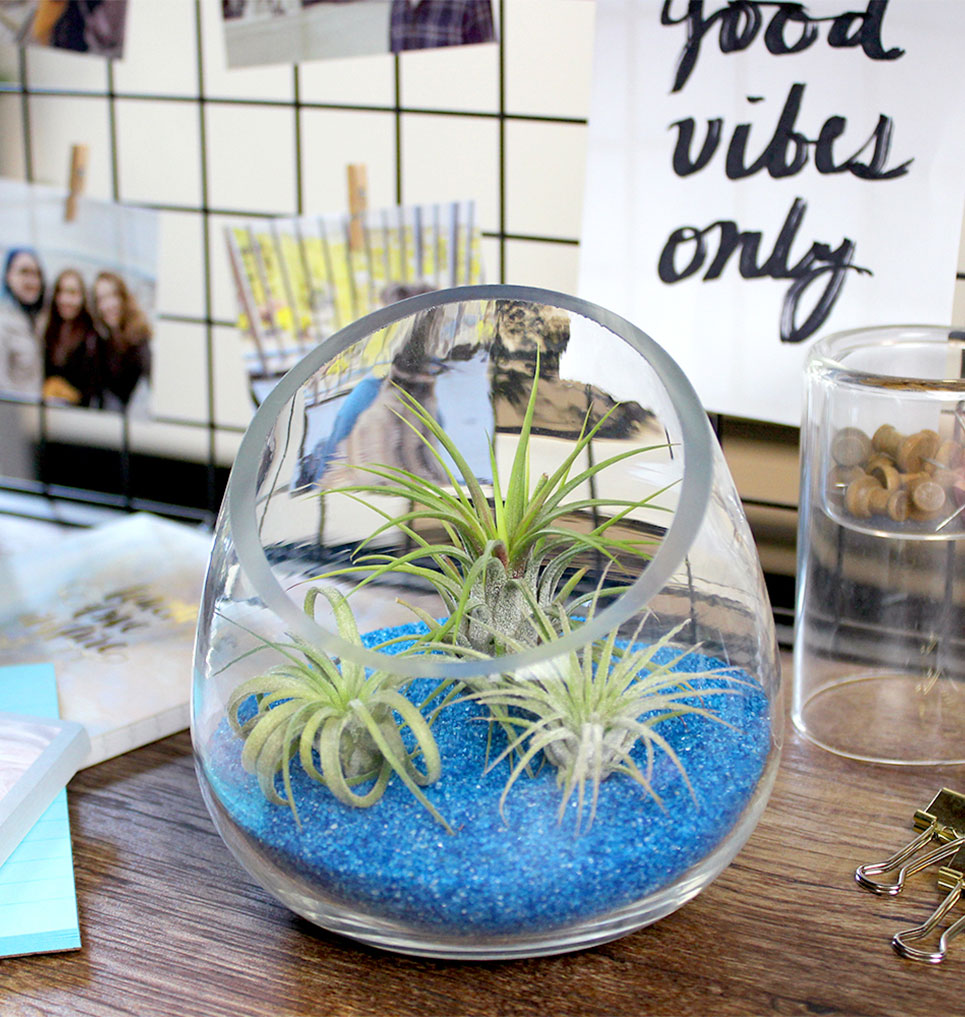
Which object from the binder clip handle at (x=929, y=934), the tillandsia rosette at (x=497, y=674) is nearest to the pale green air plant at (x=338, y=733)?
the tillandsia rosette at (x=497, y=674)

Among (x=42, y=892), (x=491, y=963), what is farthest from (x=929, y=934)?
(x=42, y=892)

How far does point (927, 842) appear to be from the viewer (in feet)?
1.56

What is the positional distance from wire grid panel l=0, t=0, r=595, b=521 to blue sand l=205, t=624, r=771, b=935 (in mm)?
389

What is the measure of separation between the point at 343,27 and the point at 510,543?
435 millimetres

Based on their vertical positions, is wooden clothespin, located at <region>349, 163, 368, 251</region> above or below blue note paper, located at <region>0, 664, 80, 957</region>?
above

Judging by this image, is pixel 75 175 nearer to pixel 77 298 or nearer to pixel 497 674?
pixel 77 298

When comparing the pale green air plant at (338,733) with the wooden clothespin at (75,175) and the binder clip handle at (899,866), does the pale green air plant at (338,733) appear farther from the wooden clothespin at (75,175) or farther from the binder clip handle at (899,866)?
the wooden clothespin at (75,175)

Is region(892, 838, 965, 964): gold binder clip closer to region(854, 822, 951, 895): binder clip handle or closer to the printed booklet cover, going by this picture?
region(854, 822, 951, 895): binder clip handle

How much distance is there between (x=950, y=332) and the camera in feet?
1.93

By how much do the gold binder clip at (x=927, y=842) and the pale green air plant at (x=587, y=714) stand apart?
0.12m

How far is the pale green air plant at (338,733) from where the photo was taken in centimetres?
38

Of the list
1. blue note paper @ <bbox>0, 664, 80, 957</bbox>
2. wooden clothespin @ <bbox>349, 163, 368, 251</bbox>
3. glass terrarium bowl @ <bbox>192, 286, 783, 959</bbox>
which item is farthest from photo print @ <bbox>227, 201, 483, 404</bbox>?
blue note paper @ <bbox>0, 664, 80, 957</bbox>

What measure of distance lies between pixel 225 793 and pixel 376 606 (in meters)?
0.13

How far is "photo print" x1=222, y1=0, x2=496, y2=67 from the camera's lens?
0.69 meters
